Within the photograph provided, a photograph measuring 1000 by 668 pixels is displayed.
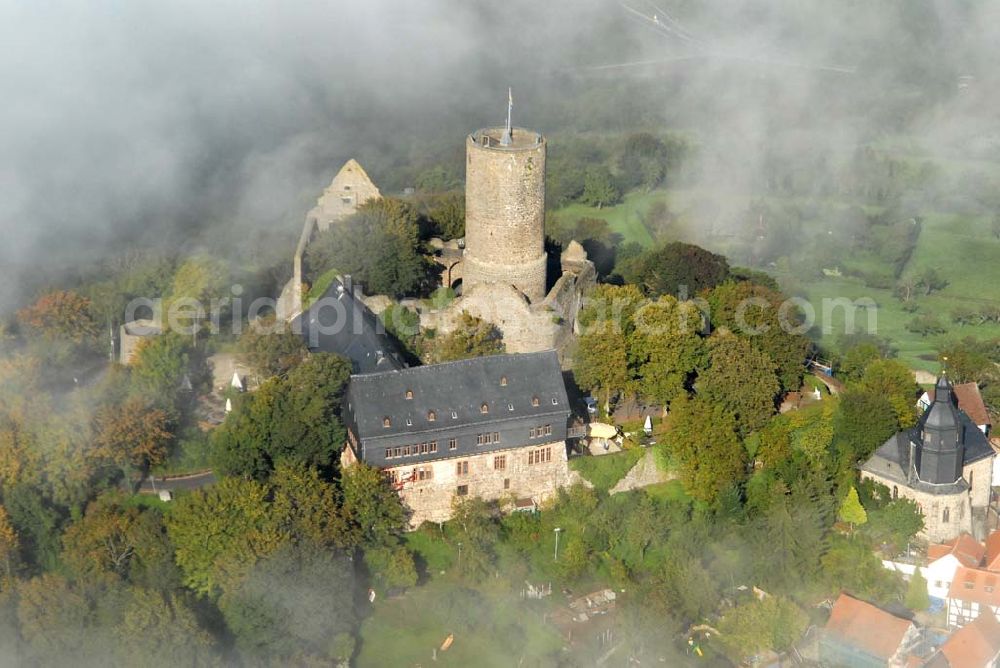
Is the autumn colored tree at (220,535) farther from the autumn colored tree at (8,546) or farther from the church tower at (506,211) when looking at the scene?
the church tower at (506,211)

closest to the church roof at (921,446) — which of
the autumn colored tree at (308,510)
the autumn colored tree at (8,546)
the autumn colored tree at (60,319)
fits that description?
the autumn colored tree at (308,510)

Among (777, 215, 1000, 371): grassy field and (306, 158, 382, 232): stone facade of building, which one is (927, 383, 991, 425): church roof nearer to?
(777, 215, 1000, 371): grassy field

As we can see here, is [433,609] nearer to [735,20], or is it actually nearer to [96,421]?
[96,421]

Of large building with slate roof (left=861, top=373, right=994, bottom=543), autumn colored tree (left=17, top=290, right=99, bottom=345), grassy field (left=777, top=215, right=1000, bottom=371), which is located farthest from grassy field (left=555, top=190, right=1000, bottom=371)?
autumn colored tree (left=17, top=290, right=99, bottom=345)

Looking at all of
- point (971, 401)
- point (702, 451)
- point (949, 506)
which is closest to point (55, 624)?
point (702, 451)

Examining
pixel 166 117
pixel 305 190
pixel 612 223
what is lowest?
pixel 612 223

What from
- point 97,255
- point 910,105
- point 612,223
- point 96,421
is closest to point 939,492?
point 96,421
